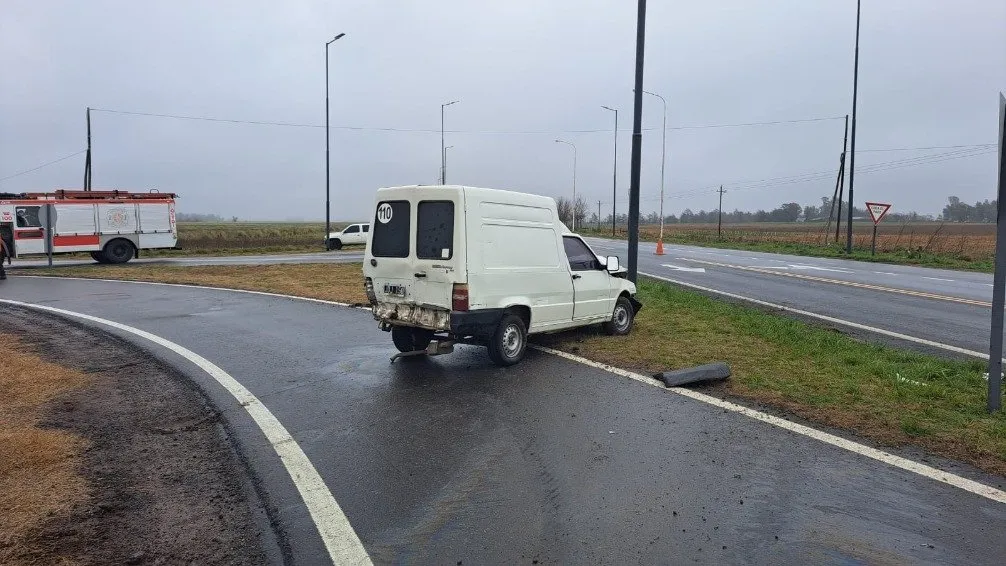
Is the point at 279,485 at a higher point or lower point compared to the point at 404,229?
lower

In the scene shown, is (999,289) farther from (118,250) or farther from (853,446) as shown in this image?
(118,250)

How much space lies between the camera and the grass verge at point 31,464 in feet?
12.8

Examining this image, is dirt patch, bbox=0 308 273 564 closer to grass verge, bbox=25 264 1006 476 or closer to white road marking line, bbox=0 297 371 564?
white road marking line, bbox=0 297 371 564

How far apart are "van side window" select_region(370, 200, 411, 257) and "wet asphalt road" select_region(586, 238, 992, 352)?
7.05m

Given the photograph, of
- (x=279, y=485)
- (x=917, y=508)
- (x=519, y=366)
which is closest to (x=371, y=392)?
(x=519, y=366)

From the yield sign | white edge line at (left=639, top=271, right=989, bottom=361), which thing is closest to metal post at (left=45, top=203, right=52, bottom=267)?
white edge line at (left=639, top=271, right=989, bottom=361)

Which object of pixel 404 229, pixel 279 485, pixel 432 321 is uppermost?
pixel 404 229

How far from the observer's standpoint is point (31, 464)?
4.83 meters

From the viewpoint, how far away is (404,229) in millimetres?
8117

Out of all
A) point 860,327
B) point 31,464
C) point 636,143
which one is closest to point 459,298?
point 31,464

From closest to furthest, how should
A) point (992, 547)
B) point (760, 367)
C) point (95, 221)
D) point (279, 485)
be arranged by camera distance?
point (992, 547) → point (279, 485) → point (760, 367) → point (95, 221)

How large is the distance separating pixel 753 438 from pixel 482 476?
7.39ft

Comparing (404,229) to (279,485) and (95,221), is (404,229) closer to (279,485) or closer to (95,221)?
(279,485)

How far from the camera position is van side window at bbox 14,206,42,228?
25359mm
